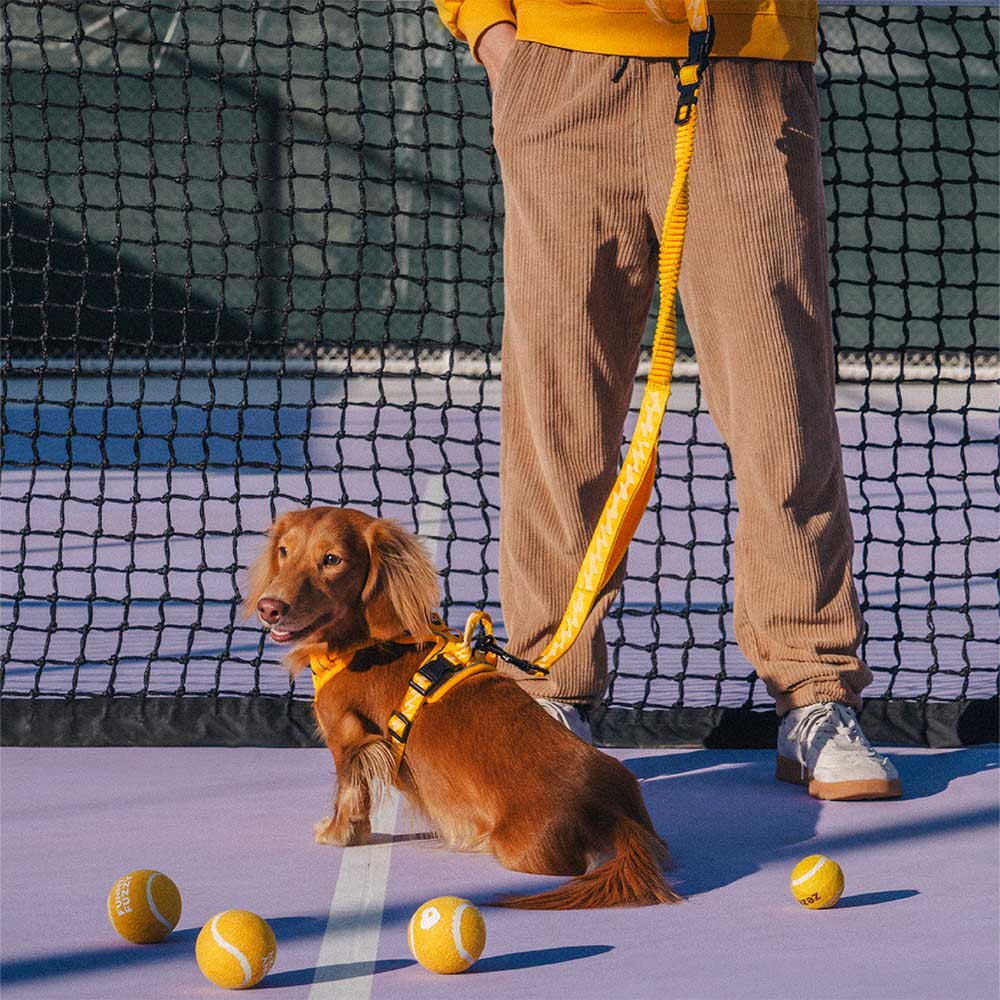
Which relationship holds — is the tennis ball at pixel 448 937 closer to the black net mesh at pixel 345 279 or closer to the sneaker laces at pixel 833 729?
the sneaker laces at pixel 833 729

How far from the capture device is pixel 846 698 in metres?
2.29

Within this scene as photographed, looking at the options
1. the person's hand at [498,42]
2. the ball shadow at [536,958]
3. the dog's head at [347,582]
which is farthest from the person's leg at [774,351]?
the ball shadow at [536,958]

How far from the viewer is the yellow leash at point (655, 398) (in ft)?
6.27

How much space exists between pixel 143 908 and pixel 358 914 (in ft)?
0.84

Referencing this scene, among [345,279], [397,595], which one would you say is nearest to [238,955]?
[397,595]

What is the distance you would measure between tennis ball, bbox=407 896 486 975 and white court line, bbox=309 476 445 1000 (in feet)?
0.21

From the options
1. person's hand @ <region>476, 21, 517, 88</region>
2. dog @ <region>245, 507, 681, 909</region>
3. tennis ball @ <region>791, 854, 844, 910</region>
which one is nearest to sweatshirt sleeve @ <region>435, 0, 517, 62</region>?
person's hand @ <region>476, 21, 517, 88</region>

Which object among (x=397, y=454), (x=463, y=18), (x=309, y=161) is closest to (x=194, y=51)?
(x=309, y=161)

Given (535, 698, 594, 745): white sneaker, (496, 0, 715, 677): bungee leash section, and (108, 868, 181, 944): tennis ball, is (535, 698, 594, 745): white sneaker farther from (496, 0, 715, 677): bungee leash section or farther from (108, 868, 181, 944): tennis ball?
(108, 868, 181, 944): tennis ball

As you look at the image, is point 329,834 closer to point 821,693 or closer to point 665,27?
point 821,693

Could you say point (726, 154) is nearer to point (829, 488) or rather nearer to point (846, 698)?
point (829, 488)

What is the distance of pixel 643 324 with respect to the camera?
7.60 ft

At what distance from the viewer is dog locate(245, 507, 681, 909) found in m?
1.82

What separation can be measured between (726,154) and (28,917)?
1.37 m
